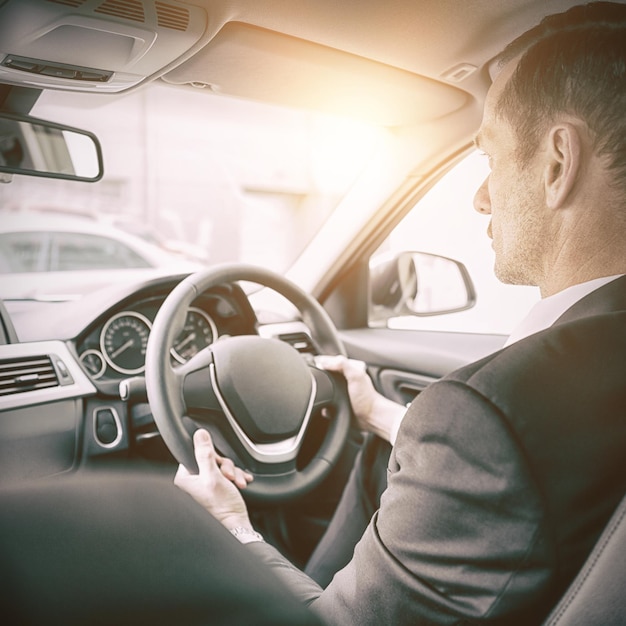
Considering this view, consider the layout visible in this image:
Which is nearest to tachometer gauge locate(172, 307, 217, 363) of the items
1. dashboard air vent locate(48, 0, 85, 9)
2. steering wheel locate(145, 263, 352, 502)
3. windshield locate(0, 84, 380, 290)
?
steering wheel locate(145, 263, 352, 502)

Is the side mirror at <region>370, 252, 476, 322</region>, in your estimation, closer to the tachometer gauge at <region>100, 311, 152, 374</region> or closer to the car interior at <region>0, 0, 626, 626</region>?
the car interior at <region>0, 0, 626, 626</region>

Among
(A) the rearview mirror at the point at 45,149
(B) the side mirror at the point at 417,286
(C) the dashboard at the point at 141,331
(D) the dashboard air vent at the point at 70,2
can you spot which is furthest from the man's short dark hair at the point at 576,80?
(B) the side mirror at the point at 417,286

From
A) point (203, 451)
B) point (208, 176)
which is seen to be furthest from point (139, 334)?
point (208, 176)

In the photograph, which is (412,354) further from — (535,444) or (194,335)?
(535,444)

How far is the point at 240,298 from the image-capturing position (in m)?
2.52

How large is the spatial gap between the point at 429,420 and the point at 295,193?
13.9 meters

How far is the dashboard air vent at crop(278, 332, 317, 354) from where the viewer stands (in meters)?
2.55

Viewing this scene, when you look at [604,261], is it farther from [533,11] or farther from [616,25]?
[533,11]

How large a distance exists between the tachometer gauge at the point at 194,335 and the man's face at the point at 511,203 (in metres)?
1.30

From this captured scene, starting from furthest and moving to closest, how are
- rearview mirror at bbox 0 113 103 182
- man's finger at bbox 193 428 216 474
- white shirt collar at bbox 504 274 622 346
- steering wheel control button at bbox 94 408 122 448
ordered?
steering wheel control button at bbox 94 408 122 448, rearview mirror at bbox 0 113 103 182, man's finger at bbox 193 428 216 474, white shirt collar at bbox 504 274 622 346

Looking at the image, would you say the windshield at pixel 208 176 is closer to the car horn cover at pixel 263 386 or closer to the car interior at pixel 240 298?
the car interior at pixel 240 298

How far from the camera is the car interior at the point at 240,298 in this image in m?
1.59

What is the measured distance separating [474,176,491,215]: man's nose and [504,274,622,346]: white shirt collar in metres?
0.40

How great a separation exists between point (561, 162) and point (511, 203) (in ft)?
0.52
